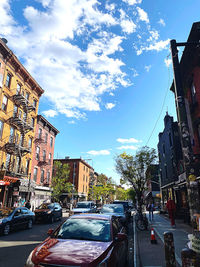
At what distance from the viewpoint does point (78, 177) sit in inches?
2071

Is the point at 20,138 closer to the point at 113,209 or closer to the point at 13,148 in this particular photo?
the point at 13,148

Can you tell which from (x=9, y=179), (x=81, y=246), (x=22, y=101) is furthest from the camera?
(x=22, y=101)

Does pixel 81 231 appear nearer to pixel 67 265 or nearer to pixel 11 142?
pixel 67 265

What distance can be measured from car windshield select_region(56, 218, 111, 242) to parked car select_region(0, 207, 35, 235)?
8006mm

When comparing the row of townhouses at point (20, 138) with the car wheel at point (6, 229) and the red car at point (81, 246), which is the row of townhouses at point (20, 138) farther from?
the red car at point (81, 246)

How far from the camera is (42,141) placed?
3384cm

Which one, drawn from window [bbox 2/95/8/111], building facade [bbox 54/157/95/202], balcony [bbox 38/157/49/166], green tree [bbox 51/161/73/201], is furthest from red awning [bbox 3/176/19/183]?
building facade [bbox 54/157/95/202]

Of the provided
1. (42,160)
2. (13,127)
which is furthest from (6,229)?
(42,160)

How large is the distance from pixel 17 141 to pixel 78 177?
28.6 meters

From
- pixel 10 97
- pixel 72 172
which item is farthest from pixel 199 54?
pixel 72 172

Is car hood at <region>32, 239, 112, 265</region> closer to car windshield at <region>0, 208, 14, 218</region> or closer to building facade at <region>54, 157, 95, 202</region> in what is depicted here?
car windshield at <region>0, 208, 14, 218</region>

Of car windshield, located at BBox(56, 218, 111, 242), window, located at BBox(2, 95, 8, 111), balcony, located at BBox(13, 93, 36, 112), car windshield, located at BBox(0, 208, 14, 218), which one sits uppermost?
balcony, located at BBox(13, 93, 36, 112)

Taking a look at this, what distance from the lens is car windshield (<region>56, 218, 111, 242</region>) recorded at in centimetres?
454

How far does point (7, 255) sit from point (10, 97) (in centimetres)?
2090
